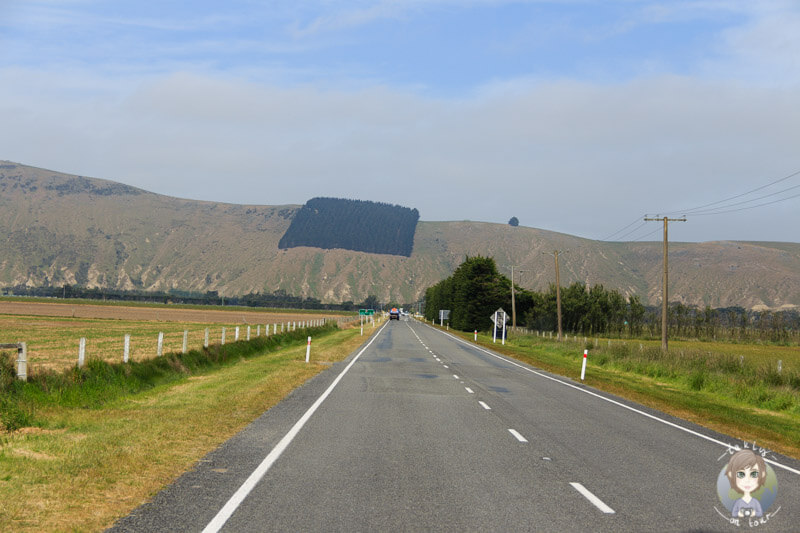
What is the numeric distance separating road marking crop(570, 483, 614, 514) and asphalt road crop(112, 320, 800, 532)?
23mm

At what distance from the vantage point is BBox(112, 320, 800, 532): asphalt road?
7266mm

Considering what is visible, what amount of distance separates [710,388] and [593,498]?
21.9 metres

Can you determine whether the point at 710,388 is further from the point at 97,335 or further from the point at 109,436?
the point at 97,335

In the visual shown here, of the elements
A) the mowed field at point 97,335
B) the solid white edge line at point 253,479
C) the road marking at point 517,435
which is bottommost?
the mowed field at point 97,335

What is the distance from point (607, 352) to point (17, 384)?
35.7 metres

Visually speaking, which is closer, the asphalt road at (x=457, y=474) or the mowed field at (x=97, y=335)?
the asphalt road at (x=457, y=474)

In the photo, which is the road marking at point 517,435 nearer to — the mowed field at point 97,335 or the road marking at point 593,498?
the road marking at point 593,498

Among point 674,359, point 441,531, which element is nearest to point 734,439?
point 441,531

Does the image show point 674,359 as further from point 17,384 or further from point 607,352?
point 17,384

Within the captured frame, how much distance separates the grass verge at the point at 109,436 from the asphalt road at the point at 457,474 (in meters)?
0.47

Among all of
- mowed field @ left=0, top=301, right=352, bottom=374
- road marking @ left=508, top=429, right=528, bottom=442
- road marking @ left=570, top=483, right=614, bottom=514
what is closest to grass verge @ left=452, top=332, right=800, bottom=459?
road marking @ left=508, top=429, right=528, bottom=442

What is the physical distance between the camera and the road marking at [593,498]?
786 cm

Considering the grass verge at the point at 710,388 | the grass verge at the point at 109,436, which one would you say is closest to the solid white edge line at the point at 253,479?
the grass verge at the point at 109,436

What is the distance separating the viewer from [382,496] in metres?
8.20
